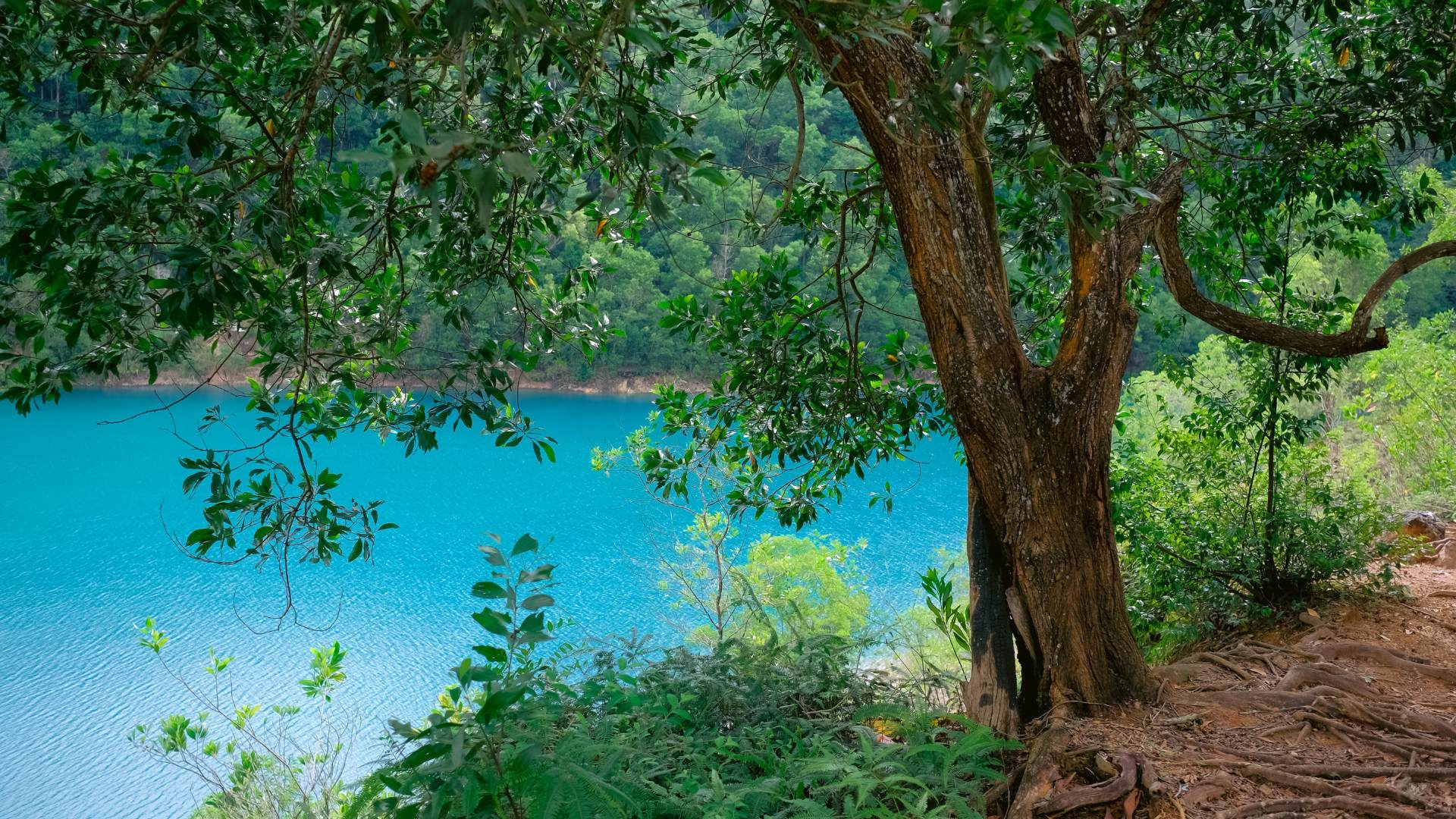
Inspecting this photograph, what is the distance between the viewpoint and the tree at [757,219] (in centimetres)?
168

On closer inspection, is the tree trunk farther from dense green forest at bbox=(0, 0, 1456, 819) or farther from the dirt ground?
the dirt ground

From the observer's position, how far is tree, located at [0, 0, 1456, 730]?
1676 millimetres

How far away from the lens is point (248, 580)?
1358 centimetres

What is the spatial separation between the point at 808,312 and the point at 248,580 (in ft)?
41.1

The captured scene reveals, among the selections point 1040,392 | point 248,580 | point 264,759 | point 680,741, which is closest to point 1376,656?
point 1040,392

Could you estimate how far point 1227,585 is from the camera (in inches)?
168

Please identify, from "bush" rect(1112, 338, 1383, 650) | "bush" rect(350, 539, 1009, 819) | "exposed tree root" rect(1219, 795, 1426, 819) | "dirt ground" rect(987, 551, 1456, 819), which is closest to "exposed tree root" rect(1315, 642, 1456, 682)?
"dirt ground" rect(987, 551, 1456, 819)

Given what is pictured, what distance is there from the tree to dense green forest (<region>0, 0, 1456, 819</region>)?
1 centimetres

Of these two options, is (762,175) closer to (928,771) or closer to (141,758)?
(928,771)

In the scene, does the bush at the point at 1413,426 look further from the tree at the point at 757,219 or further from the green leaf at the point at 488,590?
the green leaf at the point at 488,590

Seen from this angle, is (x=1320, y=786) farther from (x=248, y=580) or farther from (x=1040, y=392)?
(x=248, y=580)

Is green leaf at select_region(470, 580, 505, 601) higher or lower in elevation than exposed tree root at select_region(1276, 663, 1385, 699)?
lower

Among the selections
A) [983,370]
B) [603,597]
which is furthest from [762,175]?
[603,597]

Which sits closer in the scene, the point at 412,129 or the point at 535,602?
the point at 412,129
